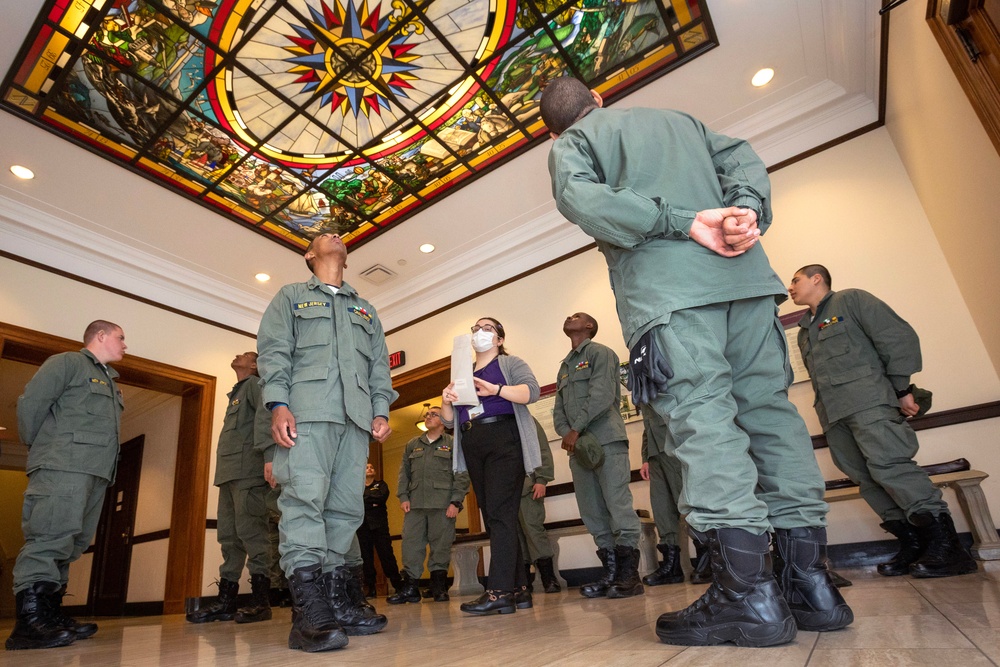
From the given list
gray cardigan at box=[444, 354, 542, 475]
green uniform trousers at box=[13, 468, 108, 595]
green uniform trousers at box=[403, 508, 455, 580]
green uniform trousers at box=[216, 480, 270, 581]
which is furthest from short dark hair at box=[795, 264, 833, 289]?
green uniform trousers at box=[13, 468, 108, 595]

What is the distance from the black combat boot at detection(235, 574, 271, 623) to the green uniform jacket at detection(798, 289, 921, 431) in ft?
10.0

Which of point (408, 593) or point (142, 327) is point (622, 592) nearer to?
point (408, 593)

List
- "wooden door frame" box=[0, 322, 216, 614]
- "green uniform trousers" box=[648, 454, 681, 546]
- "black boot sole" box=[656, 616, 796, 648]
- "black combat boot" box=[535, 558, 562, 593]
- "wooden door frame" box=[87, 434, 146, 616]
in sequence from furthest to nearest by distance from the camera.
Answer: "wooden door frame" box=[87, 434, 146, 616] → "wooden door frame" box=[0, 322, 216, 614] → "black combat boot" box=[535, 558, 562, 593] → "green uniform trousers" box=[648, 454, 681, 546] → "black boot sole" box=[656, 616, 796, 648]

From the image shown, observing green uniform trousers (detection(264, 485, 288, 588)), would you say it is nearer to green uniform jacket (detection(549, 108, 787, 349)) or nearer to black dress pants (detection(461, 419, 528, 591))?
black dress pants (detection(461, 419, 528, 591))

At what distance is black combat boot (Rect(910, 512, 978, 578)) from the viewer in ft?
7.50

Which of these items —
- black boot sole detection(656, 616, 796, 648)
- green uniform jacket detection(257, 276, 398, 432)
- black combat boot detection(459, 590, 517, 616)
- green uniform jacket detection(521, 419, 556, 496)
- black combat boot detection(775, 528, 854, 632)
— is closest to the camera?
black boot sole detection(656, 616, 796, 648)

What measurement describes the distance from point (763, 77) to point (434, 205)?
2832 mm

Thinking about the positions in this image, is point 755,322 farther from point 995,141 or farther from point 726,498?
point 995,141

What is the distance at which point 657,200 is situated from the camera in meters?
1.34

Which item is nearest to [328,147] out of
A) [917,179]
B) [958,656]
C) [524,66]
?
[524,66]

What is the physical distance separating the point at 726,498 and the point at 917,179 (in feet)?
11.8

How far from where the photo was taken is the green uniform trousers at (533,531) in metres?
3.91

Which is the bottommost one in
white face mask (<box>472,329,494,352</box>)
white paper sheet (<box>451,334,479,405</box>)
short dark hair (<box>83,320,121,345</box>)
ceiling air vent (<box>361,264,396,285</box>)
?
white paper sheet (<box>451,334,479,405</box>)

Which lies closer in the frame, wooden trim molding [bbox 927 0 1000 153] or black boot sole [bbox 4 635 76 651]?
wooden trim molding [bbox 927 0 1000 153]
